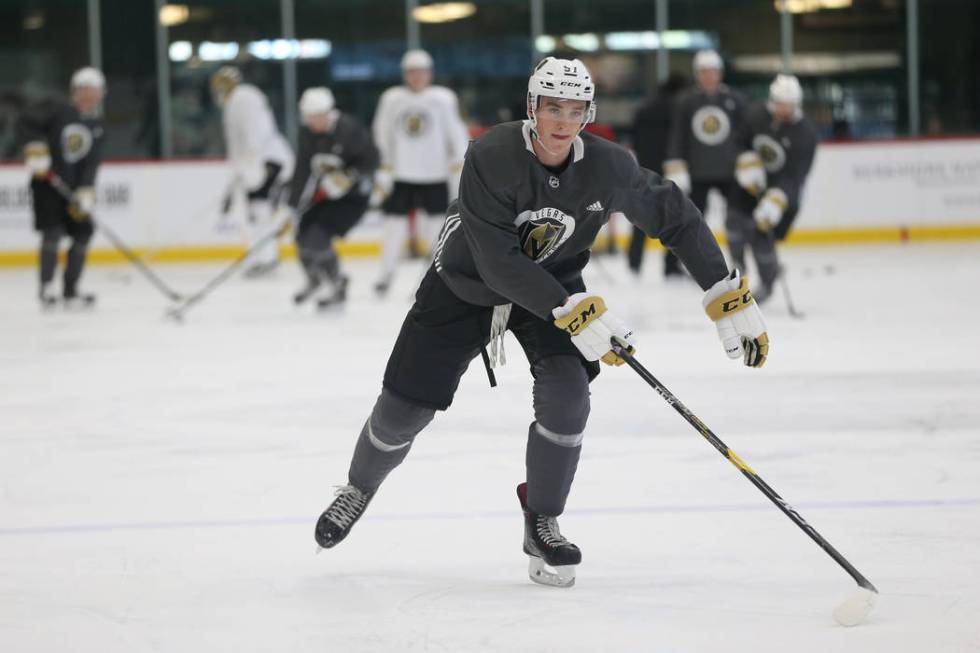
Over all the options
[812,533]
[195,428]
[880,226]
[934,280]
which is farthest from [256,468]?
[880,226]

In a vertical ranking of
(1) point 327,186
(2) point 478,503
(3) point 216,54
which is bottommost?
(2) point 478,503

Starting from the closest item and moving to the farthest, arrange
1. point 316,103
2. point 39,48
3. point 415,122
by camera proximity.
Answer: point 316,103
point 415,122
point 39,48

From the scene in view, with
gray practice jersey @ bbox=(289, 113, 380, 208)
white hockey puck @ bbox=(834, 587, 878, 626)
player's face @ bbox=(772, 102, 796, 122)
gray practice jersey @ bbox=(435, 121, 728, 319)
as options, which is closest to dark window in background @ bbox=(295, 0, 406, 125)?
gray practice jersey @ bbox=(289, 113, 380, 208)

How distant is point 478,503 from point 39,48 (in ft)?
33.5

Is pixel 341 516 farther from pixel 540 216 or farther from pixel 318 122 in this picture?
pixel 318 122

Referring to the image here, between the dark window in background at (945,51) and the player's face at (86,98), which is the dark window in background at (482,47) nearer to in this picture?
the dark window in background at (945,51)

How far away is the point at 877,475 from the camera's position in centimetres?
392

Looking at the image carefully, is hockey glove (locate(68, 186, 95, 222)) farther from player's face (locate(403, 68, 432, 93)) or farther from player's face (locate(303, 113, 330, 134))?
player's face (locate(403, 68, 432, 93))

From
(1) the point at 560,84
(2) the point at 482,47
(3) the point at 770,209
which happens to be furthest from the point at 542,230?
(2) the point at 482,47

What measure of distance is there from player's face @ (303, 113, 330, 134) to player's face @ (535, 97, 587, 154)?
5219 millimetres

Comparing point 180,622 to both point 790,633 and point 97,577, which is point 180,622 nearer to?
point 97,577

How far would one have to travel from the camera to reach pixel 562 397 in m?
2.97

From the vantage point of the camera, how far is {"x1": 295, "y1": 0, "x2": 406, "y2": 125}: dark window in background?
12906 millimetres

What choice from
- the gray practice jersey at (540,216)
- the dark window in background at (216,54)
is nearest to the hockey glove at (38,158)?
the dark window in background at (216,54)
